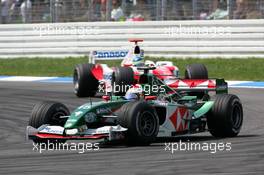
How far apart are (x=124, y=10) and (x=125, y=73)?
29.7 ft

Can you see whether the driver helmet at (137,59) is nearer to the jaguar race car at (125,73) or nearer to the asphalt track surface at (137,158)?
the jaguar race car at (125,73)

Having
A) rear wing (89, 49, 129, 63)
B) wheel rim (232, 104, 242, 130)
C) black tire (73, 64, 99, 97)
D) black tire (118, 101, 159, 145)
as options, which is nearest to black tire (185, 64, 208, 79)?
rear wing (89, 49, 129, 63)

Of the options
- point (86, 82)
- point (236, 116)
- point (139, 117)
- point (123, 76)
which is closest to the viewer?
point (139, 117)

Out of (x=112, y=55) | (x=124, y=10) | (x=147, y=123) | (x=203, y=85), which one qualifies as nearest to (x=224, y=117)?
(x=147, y=123)

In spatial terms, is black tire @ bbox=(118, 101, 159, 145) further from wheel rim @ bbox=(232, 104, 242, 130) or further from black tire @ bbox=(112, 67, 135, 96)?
black tire @ bbox=(112, 67, 135, 96)

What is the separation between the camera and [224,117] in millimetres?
12133

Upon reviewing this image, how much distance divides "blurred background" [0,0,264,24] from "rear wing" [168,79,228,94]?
9994 millimetres

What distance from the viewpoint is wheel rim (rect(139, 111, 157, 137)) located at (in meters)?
11.2

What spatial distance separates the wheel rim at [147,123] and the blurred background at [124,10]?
43.3ft

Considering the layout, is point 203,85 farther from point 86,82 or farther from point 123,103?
point 86,82

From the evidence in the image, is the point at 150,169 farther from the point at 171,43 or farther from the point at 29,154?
the point at 171,43

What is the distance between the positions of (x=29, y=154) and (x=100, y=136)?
3.03ft

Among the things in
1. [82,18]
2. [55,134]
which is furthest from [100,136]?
[82,18]

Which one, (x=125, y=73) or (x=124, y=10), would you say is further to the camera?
(x=124, y=10)
